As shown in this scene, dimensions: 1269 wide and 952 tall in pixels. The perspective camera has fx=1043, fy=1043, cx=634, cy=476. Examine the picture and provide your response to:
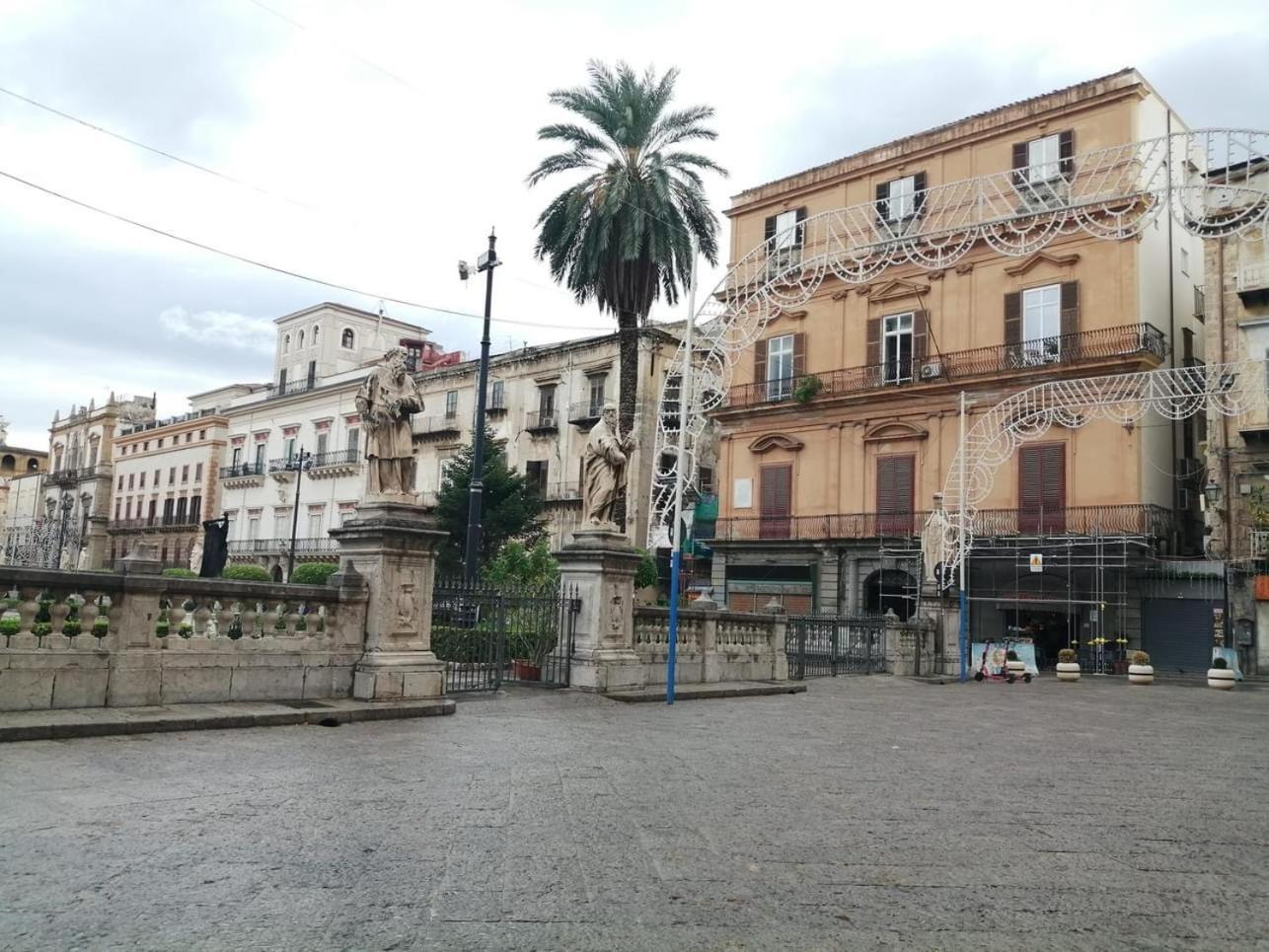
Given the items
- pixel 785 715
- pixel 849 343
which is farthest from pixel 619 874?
pixel 849 343

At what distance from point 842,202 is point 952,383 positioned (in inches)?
307

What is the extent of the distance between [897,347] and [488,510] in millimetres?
14441

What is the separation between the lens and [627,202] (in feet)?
93.5

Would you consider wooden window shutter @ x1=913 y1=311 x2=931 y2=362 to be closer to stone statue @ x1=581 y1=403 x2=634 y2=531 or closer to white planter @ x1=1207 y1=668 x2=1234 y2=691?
white planter @ x1=1207 y1=668 x2=1234 y2=691

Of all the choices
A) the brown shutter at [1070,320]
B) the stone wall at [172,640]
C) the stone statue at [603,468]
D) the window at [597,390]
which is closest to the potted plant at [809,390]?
the brown shutter at [1070,320]

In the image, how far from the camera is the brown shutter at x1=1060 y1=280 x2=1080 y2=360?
29188 mm

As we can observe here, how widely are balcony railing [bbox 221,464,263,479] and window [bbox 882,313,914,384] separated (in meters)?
39.8

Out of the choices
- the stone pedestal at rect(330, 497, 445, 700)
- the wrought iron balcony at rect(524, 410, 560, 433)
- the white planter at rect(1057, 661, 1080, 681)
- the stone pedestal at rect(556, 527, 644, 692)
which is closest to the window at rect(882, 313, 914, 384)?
the white planter at rect(1057, 661, 1080, 681)

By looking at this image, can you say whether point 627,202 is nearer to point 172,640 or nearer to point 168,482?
point 172,640

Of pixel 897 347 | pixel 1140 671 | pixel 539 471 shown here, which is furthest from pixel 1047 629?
pixel 539 471

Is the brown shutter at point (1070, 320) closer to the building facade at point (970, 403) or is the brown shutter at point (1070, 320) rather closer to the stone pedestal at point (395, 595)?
the building facade at point (970, 403)

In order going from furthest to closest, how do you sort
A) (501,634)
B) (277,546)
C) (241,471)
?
1. (241,471)
2. (277,546)
3. (501,634)

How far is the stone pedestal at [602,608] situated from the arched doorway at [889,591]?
18633mm

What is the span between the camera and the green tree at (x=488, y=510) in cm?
3434
